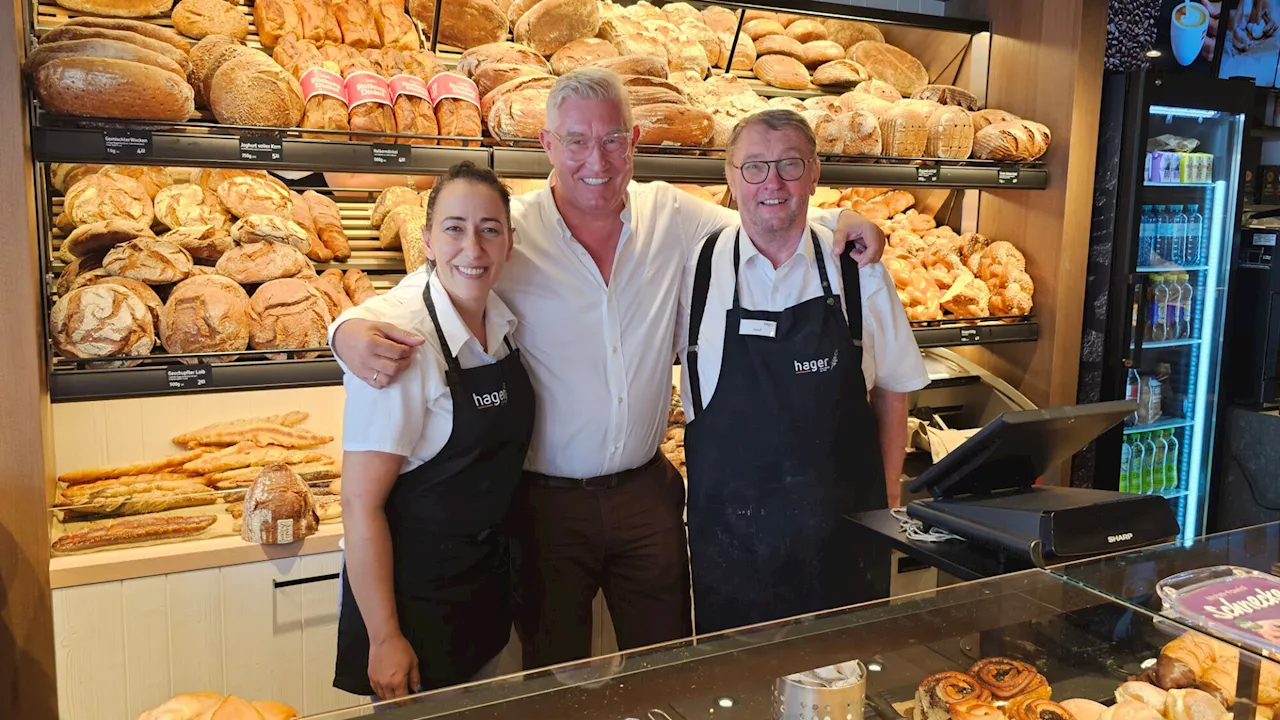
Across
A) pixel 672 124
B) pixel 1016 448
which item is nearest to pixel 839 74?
pixel 672 124

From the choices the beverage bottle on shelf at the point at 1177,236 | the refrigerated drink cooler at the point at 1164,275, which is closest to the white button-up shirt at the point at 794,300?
the refrigerated drink cooler at the point at 1164,275

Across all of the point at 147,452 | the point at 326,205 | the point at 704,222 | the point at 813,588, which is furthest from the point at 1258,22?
the point at 147,452

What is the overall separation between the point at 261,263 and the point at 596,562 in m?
1.22

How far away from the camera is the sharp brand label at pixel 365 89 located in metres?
2.55

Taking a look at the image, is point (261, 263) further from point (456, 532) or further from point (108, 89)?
point (456, 532)

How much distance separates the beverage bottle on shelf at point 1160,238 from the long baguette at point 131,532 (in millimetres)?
3747

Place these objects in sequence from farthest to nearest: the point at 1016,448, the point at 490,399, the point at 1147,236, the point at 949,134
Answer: the point at 1147,236, the point at 949,134, the point at 490,399, the point at 1016,448

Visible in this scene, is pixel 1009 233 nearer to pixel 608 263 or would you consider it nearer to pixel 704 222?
pixel 704 222

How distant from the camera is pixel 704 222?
2412 mm

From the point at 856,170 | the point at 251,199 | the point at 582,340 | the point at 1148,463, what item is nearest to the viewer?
the point at 582,340

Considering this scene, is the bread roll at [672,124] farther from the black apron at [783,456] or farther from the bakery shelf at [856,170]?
the black apron at [783,456]

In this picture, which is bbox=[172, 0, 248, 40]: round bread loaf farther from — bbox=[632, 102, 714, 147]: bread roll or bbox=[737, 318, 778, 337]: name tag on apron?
bbox=[737, 318, 778, 337]: name tag on apron

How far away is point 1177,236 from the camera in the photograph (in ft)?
13.3

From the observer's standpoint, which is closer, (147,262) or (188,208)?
(147,262)
